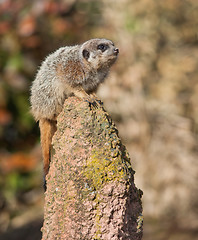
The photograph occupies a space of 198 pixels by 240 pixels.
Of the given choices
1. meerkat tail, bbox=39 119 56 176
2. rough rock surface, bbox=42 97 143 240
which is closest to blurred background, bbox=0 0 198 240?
meerkat tail, bbox=39 119 56 176

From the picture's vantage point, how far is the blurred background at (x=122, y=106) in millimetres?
6305

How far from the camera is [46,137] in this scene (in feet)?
9.23

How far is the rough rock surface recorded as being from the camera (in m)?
1.91

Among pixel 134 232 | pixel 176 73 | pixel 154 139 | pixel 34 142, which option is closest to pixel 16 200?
pixel 34 142

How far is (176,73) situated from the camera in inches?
294

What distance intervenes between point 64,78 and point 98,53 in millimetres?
334

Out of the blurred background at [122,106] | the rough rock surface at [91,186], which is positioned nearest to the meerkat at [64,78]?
the rough rock surface at [91,186]

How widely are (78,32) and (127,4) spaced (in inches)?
40.0

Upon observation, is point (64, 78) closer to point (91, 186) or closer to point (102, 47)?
point (102, 47)

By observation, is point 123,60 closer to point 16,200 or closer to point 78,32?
point 78,32

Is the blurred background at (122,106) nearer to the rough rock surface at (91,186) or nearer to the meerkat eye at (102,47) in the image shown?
the meerkat eye at (102,47)

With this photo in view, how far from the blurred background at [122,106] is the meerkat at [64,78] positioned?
285 centimetres

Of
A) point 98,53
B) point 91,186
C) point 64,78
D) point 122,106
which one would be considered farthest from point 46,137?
point 122,106

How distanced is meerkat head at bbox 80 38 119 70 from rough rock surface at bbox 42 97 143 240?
1.10 metres
